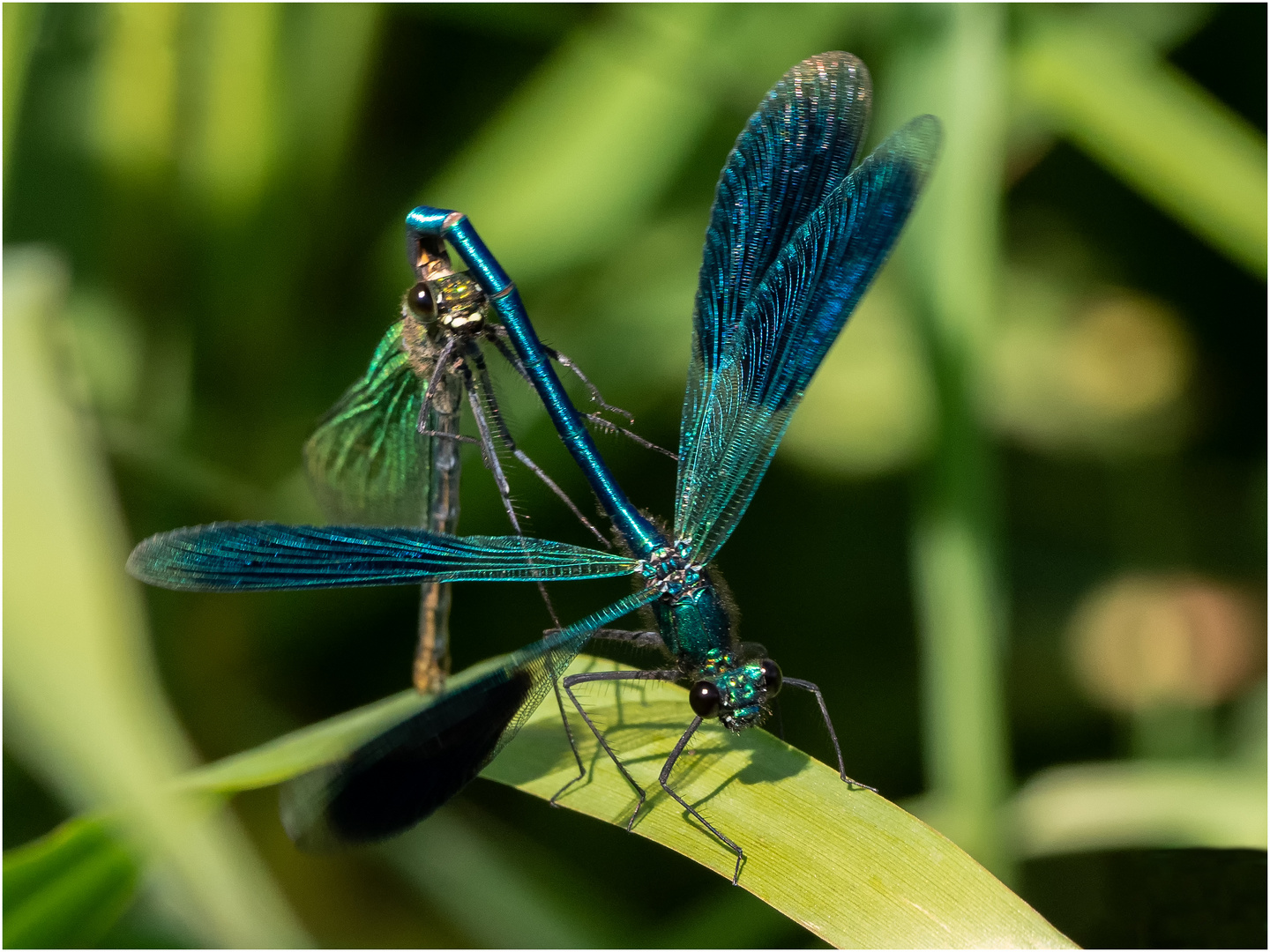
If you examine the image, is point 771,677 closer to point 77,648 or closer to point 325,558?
point 325,558

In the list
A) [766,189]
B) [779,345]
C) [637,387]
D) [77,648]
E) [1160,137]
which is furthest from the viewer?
[637,387]

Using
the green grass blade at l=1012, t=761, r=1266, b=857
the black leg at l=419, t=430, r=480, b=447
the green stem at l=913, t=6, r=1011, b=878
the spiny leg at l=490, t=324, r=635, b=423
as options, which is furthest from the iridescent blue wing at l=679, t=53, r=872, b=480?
the green grass blade at l=1012, t=761, r=1266, b=857

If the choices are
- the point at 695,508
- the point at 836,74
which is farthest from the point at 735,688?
the point at 836,74

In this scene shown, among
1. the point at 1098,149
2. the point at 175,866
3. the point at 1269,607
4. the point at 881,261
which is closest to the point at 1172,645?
the point at 1269,607

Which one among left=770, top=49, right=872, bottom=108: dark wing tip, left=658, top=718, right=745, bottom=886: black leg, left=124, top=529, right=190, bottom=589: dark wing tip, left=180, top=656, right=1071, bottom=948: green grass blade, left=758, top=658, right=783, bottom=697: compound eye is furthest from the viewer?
left=770, top=49, right=872, bottom=108: dark wing tip

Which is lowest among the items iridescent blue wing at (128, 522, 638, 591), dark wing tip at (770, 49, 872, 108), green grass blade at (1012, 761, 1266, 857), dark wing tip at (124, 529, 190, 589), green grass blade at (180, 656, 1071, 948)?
green grass blade at (1012, 761, 1266, 857)

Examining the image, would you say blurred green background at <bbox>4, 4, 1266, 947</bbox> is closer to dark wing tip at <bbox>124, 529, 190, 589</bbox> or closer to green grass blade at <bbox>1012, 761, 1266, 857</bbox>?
green grass blade at <bbox>1012, 761, 1266, 857</bbox>
